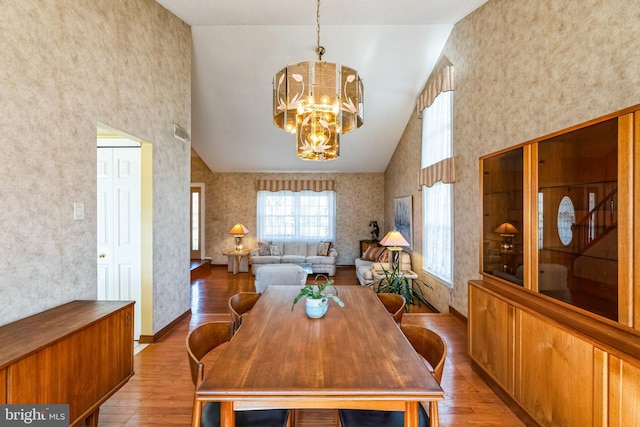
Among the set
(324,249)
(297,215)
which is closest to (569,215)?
(324,249)

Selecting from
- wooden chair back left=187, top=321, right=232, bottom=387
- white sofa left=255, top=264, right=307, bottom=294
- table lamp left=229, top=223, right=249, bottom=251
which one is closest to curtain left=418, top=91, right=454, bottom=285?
white sofa left=255, top=264, right=307, bottom=294

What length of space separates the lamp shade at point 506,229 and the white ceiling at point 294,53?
254 centimetres

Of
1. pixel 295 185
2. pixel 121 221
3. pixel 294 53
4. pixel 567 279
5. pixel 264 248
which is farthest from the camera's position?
pixel 295 185

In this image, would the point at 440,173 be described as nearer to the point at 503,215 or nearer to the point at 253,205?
the point at 503,215

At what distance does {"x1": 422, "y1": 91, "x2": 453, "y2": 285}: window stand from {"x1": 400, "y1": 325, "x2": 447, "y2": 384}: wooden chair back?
2.54m

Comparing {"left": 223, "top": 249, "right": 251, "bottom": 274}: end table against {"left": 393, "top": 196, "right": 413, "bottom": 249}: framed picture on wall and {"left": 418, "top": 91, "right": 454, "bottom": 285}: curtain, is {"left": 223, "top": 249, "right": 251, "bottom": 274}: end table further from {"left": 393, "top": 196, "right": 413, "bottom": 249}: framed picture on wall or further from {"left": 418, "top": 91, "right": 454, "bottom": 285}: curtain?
{"left": 418, "top": 91, "right": 454, "bottom": 285}: curtain

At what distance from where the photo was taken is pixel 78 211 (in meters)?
2.12

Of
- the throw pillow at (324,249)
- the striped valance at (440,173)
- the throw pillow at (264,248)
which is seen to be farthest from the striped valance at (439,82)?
the throw pillow at (264,248)

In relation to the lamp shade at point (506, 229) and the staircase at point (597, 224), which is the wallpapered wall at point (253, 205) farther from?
the staircase at point (597, 224)

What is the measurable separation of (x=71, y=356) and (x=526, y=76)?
12.5 feet

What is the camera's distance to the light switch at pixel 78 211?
209 cm

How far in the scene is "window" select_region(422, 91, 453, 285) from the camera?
13.1 feet

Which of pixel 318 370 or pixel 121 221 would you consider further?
pixel 121 221

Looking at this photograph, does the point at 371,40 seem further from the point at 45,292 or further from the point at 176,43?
the point at 45,292
